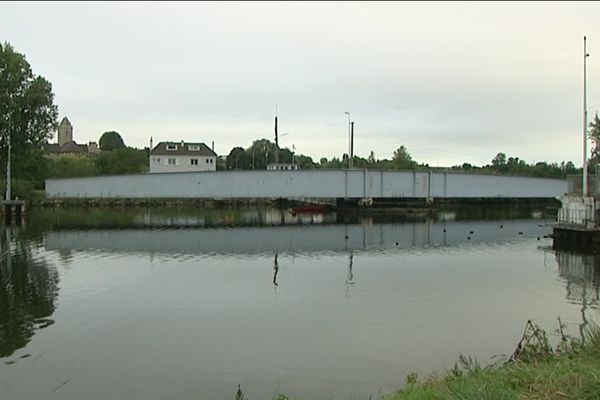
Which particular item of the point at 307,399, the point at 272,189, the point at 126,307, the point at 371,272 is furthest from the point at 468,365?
the point at 272,189

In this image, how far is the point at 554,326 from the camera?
47.5 feet

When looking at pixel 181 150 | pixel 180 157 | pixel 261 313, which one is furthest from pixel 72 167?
pixel 261 313

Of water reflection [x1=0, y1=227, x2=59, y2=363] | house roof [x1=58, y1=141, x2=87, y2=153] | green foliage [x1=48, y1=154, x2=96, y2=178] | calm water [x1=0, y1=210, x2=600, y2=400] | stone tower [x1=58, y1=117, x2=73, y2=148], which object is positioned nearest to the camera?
calm water [x1=0, y1=210, x2=600, y2=400]

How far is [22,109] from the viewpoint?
59031 millimetres

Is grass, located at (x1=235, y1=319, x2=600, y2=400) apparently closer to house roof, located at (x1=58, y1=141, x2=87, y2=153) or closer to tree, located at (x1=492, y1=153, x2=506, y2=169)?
tree, located at (x1=492, y1=153, x2=506, y2=169)

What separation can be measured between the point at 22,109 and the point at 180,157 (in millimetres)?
40207

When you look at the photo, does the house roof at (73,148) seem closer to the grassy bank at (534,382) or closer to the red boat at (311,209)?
the red boat at (311,209)

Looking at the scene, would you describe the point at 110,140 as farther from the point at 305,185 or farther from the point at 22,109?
the point at 305,185

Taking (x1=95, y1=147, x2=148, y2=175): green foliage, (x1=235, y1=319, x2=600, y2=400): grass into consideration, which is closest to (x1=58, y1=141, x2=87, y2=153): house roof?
(x1=95, y1=147, x2=148, y2=175): green foliage

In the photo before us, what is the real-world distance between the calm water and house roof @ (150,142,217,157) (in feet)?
220

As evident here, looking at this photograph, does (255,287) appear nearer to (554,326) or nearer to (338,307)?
(338,307)

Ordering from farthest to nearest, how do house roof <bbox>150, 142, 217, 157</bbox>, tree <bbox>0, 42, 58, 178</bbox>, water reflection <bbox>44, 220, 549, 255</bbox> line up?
1. house roof <bbox>150, 142, 217, 157</bbox>
2. tree <bbox>0, 42, 58, 178</bbox>
3. water reflection <bbox>44, 220, 549, 255</bbox>

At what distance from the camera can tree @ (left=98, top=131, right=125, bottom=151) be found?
6905 inches

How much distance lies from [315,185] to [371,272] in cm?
4110
